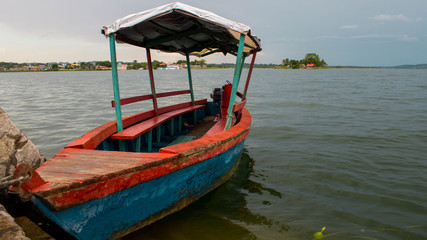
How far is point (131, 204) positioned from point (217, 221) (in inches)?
64.5

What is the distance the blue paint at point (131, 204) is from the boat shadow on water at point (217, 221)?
466 mm

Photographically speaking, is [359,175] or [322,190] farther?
[359,175]

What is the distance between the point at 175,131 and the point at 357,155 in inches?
179

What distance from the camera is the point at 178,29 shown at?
5301 millimetres

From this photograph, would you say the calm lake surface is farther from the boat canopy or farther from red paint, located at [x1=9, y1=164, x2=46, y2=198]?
the boat canopy

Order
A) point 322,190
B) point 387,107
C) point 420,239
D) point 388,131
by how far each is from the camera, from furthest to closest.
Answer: point 387,107, point 388,131, point 322,190, point 420,239

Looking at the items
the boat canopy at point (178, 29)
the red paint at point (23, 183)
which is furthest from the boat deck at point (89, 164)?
the boat canopy at point (178, 29)

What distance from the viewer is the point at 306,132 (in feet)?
30.0

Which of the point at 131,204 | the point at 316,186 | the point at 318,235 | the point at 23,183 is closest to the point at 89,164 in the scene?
the point at 131,204

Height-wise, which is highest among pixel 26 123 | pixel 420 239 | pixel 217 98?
pixel 217 98

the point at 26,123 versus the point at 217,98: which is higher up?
the point at 217,98

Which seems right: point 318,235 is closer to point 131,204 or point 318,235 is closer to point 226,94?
point 131,204

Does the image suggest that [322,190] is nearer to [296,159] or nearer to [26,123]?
[296,159]

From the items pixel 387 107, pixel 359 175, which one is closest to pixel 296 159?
pixel 359 175
